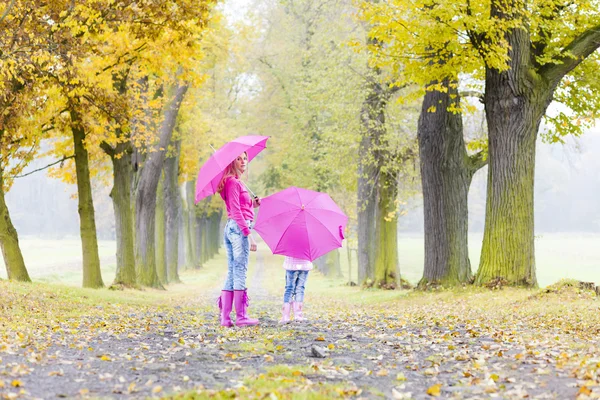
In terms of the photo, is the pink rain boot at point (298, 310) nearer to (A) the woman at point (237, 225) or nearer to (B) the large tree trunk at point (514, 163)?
(A) the woman at point (237, 225)

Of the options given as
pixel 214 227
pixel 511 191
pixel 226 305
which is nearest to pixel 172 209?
pixel 511 191

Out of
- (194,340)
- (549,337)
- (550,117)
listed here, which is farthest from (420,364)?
(550,117)

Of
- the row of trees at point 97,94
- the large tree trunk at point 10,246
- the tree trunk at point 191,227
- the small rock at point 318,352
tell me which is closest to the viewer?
the small rock at point 318,352

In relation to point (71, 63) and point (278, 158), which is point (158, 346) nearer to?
point (71, 63)

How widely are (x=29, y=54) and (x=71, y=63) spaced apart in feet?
3.17

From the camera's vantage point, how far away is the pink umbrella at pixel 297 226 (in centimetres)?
905

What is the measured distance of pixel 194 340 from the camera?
775 centimetres

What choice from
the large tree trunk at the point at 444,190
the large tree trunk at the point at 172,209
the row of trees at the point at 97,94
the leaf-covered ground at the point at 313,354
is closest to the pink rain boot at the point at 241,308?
the leaf-covered ground at the point at 313,354

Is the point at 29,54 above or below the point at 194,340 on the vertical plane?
above

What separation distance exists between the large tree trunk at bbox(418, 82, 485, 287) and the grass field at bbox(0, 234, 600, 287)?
19017mm

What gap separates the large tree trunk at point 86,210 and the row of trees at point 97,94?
0.08 feet

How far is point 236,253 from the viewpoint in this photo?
8.61m

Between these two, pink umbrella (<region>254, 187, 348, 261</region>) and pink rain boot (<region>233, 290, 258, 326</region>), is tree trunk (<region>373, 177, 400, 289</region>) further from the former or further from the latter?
pink rain boot (<region>233, 290, 258, 326</region>)

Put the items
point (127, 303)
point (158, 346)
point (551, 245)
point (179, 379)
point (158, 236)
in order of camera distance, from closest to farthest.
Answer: point (179, 379)
point (158, 346)
point (127, 303)
point (158, 236)
point (551, 245)
